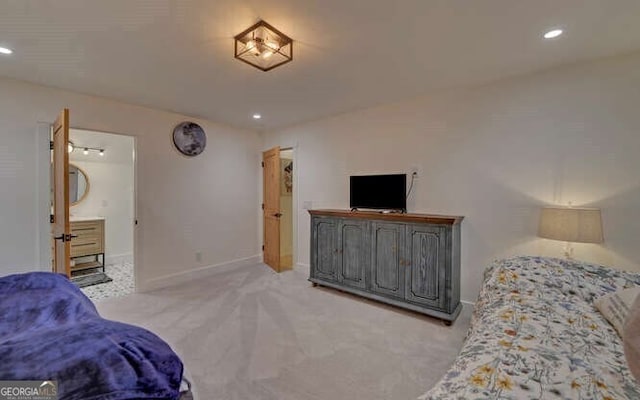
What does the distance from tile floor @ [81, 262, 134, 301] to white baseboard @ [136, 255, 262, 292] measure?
232mm

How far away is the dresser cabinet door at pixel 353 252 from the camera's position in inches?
127

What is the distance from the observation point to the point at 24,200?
2.70 m

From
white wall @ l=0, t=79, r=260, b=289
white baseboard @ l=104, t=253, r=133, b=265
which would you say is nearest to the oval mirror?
white baseboard @ l=104, t=253, r=133, b=265

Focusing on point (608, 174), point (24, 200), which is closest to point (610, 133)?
point (608, 174)

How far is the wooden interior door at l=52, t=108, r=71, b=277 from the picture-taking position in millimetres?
2244

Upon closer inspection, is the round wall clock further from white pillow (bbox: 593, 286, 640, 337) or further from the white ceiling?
white pillow (bbox: 593, 286, 640, 337)

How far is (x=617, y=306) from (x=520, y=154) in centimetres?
157

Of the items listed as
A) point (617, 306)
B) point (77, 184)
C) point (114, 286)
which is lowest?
point (114, 286)

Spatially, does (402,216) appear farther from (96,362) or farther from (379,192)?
(96,362)

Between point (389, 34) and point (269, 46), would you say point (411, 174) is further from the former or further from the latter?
point (269, 46)

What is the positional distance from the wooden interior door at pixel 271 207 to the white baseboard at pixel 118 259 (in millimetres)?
2593

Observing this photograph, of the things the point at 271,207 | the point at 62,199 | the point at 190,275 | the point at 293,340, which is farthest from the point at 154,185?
the point at 293,340

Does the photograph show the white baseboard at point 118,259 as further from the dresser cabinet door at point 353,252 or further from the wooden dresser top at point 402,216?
the dresser cabinet door at point 353,252

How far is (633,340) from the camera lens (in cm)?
83
